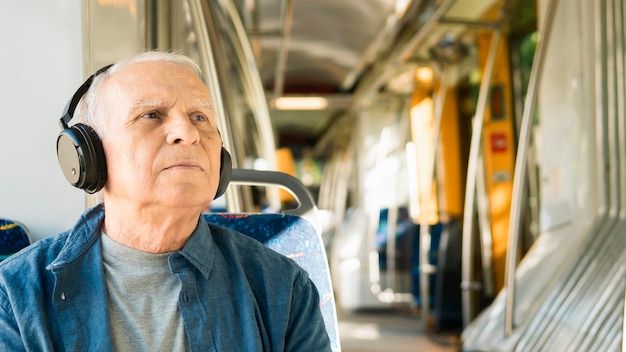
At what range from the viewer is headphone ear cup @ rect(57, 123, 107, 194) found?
149 centimetres

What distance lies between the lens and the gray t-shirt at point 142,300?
4.86ft

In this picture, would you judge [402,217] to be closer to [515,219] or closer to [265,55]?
[265,55]

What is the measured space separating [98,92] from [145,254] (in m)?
0.33

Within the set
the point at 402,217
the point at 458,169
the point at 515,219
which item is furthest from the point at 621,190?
the point at 402,217

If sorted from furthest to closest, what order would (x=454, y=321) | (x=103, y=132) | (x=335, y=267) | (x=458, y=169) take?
(x=335, y=267) < (x=458, y=169) < (x=454, y=321) < (x=103, y=132)

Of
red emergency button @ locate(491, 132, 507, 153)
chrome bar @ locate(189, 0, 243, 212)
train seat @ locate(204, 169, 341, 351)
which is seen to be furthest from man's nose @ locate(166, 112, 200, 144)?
red emergency button @ locate(491, 132, 507, 153)

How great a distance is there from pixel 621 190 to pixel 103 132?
11.5 feet

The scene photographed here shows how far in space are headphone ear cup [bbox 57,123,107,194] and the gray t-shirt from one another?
14cm

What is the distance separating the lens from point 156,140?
4.98 feet

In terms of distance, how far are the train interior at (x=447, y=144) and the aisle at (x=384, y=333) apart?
4 cm

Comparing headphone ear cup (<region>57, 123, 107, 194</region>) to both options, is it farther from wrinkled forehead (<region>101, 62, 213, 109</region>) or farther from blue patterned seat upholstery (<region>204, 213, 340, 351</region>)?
blue patterned seat upholstery (<region>204, 213, 340, 351</region>)

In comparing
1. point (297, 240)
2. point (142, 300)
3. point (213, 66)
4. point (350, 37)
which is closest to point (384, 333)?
point (350, 37)

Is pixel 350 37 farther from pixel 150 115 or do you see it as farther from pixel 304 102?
pixel 150 115

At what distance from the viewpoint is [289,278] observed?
5.42 feet
